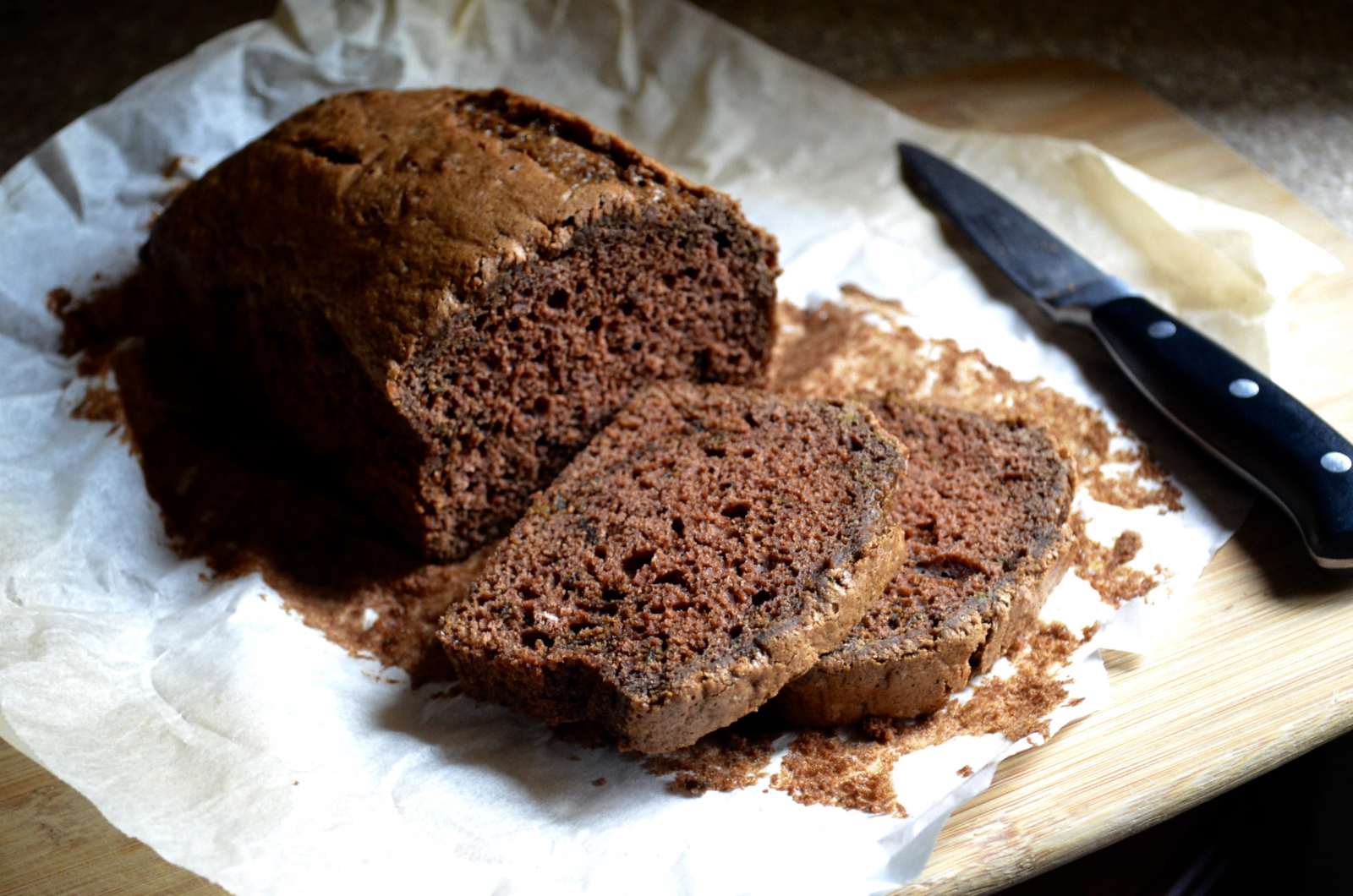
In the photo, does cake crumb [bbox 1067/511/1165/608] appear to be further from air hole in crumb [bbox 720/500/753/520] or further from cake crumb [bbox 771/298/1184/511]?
air hole in crumb [bbox 720/500/753/520]

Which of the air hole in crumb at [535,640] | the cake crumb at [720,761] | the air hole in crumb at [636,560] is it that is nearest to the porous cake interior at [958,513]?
the cake crumb at [720,761]

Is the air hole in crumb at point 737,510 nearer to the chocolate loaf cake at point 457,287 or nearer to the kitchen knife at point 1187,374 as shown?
the chocolate loaf cake at point 457,287

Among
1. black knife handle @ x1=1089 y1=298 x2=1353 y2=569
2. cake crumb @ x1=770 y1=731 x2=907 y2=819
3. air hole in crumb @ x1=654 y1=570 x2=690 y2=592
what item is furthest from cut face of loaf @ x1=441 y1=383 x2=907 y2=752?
black knife handle @ x1=1089 y1=298 x2=1353 y2=569

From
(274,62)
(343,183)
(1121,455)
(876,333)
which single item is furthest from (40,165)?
(1121,455)

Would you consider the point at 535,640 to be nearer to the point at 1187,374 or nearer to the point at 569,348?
the point at 569,348

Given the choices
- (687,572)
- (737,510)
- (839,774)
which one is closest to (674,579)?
(687,572)

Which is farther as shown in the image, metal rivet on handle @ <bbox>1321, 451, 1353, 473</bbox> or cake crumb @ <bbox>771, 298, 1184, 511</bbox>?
cake crumb @ <bbox>771, 298, 1184, 511</bbox>
